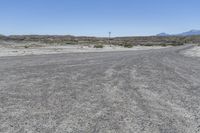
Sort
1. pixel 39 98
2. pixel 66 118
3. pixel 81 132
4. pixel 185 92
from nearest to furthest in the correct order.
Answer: pixel 81 132, pixel 66 118, pixel 39 98, pixel 185 92

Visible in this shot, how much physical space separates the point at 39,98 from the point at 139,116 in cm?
353

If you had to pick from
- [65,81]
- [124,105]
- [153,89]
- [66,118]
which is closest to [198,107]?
[124,105]

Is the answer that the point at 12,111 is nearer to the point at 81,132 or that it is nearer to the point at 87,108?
the point at 87,108

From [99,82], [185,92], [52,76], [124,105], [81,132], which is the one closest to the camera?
[81,132]

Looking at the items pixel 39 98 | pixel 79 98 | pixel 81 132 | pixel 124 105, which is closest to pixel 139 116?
pixel 124 105

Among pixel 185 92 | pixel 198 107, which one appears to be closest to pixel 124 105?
pixel 198 107

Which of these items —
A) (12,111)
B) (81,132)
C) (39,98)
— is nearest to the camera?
(81,132)

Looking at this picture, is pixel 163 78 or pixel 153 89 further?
pixel 163 78

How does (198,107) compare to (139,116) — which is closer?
(139,116)

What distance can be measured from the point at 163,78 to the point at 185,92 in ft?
12.4

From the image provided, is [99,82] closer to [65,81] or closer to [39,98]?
[65,81]

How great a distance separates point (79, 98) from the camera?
10672 millimetres

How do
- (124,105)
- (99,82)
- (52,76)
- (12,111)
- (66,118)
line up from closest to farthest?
(66,118), (12,111), (124,105), (99,82), (52,76)

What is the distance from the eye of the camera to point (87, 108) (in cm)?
922
